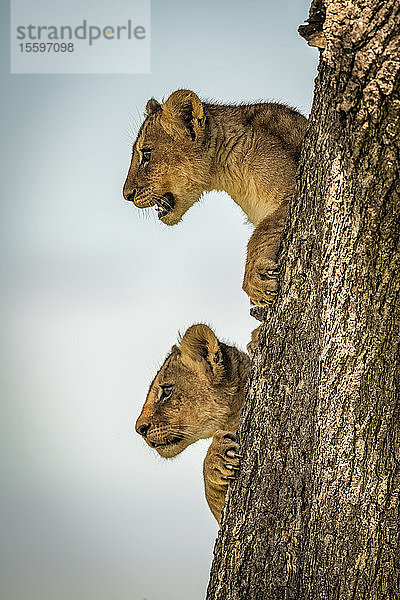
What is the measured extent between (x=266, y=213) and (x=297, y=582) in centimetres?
131

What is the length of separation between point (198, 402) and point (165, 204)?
0.86 meters

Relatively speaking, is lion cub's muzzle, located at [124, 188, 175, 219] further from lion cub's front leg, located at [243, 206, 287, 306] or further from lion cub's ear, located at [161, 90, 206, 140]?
lion cub's front leg, located at [243, 206, 287, 306]

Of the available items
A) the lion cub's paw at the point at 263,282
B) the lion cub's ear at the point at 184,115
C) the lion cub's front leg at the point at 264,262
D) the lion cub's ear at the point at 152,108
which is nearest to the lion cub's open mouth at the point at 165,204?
the lion cub's ear at the point at 184,115

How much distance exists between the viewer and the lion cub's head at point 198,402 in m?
3.43

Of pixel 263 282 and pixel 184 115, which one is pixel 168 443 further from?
pixel 184 115

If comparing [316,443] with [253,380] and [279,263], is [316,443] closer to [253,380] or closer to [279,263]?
[253,380]

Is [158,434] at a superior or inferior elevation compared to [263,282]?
inferior

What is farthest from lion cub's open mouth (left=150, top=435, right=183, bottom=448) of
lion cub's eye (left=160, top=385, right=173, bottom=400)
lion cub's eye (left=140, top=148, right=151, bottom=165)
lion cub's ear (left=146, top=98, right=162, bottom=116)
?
lion cub's ear (left=146, top=98, right=162, bottom=116)

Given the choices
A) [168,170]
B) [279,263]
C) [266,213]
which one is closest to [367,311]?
[279,263]

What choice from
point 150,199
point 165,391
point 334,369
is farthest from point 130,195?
point 334,369

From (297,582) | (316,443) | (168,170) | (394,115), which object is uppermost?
(168,170)

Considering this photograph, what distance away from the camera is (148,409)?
3479mm

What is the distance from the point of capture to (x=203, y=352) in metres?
3.51

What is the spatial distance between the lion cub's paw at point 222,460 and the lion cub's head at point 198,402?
707 millimetres
